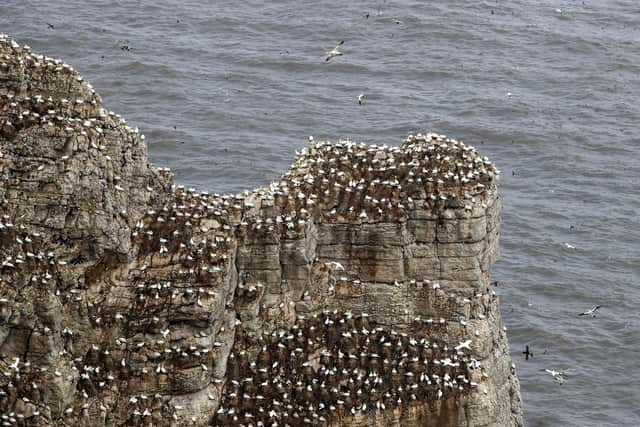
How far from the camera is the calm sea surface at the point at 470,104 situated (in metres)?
84.7

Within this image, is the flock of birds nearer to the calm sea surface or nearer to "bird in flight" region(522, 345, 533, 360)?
the calm sea surface

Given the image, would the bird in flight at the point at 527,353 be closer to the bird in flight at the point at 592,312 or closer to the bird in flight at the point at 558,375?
the bird in flight at the point at 558,375

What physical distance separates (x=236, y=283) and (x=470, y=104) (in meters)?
59.7

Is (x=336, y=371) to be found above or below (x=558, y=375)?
above

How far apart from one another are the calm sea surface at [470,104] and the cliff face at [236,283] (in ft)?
73.6

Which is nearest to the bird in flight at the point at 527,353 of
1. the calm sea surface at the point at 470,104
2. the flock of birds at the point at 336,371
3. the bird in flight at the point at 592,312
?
the calm sea surface at the point at 470,104

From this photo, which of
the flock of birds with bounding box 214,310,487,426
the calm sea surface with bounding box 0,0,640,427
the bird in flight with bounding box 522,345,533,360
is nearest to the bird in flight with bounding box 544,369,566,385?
the calm sea surface with bounding box 0,0,640,427

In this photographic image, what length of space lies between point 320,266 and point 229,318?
166 inches

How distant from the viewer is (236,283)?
176ft

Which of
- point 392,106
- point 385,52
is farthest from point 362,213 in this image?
point 385,52

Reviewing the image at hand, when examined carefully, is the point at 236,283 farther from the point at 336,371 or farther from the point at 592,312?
the point at 592,312

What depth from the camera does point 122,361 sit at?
51031mm

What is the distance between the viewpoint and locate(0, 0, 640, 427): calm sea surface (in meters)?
84.7

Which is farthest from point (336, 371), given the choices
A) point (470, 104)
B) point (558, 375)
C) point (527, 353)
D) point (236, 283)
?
point (470, 104)
